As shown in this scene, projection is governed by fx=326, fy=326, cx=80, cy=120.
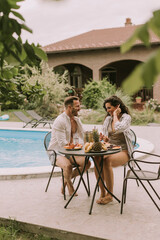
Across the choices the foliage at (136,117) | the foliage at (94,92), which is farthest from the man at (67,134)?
the foliage at (94,92)

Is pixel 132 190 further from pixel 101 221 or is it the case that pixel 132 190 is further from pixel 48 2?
pixel 48 2

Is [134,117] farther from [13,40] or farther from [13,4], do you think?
[13,4]

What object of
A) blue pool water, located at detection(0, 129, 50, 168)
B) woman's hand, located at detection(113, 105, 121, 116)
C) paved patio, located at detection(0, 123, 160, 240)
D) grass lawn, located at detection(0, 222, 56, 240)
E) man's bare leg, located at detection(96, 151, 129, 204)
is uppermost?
woman's hand, located at detection(113, 105, 121, 116)

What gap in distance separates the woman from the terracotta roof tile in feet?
54.0

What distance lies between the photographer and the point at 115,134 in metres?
4.93

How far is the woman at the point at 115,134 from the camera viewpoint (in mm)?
4395

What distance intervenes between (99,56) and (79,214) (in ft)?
61.3

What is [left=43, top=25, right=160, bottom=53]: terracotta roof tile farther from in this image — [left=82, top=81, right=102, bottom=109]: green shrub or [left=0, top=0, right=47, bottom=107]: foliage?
[left=0, top=0, right=47, bottom=107]: foliage

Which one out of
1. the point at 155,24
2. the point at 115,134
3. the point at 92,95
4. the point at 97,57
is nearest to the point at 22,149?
the point at 115,134

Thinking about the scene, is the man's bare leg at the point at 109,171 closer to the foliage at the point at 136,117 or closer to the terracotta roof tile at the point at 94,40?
the foliage at the point at 136,117

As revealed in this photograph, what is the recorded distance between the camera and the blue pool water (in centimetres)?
927

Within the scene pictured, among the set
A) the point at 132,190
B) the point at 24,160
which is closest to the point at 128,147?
the point at 132,190

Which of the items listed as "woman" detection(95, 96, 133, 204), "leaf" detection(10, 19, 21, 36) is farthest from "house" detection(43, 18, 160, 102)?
"leaf" detection(10, 19, 21, 36)

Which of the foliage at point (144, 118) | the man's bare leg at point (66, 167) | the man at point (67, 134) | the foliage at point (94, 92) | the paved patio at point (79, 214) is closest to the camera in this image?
the paved patio at point (79, 214)
